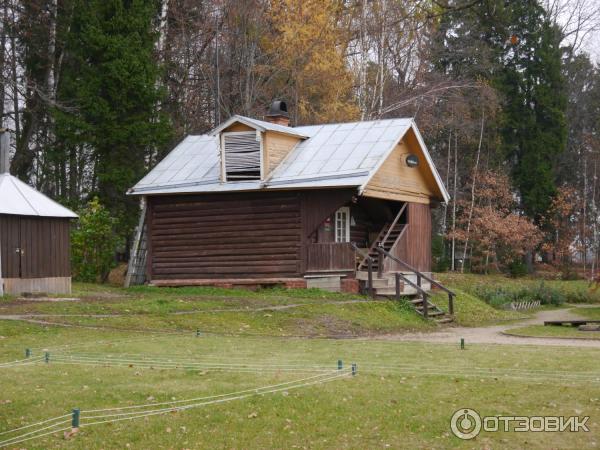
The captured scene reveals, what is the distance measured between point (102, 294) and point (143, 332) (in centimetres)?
866

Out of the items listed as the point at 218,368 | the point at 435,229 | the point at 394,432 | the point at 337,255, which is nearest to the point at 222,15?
the point at 337,255

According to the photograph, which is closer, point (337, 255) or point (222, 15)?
point (337, 255)

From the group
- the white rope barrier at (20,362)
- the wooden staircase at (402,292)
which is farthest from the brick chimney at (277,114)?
the white rope barrier at (20,362)

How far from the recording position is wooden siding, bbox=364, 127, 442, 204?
1177 inches

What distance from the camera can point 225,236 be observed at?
101 feet

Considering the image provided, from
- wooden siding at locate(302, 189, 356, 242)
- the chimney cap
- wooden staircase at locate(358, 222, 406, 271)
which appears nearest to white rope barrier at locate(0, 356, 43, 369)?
wooden siding at locate(302, 189, 356, 242)

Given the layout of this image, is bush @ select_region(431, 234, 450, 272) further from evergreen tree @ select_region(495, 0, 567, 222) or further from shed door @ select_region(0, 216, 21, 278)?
shed door @ select_region(0, 216, 21, 278)

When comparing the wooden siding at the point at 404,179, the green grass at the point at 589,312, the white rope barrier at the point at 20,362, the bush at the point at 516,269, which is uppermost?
the wooden siding at the point at 404,179

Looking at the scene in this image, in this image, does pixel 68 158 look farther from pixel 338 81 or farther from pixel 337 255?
Answer: pixel 337 255

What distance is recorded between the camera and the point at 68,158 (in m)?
40.2

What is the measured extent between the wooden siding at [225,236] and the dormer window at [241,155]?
2.24 ft

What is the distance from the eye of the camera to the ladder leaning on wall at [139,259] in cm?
3306

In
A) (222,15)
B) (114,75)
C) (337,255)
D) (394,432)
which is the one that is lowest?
(394,432)

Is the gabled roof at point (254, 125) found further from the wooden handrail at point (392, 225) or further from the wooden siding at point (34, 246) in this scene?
the wooden siding at point (34, 246)
